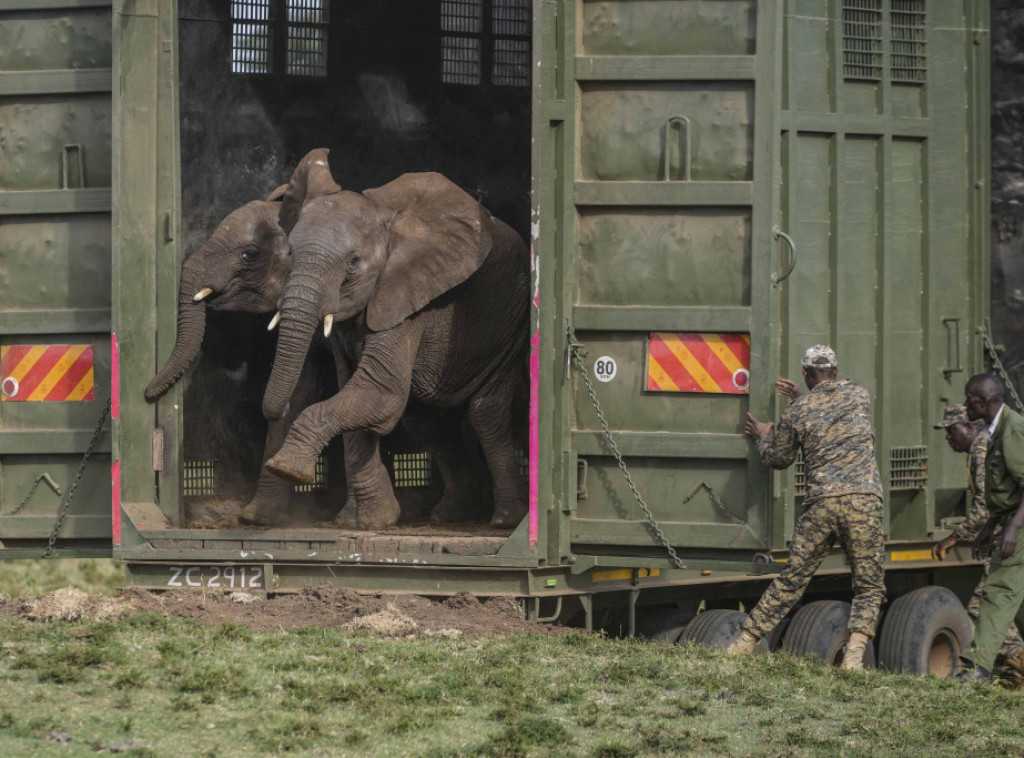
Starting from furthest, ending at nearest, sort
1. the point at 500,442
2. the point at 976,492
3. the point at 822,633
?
the point at 500,442 → the point at 976,492 → the point at 822,633

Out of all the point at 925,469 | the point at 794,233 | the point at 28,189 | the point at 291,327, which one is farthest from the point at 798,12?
the point at 28,189

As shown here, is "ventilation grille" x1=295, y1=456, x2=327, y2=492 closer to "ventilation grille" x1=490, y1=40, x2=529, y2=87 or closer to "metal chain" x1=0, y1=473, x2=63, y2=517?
"metal chain" x1=0, y1=473, x2=63, y2=517

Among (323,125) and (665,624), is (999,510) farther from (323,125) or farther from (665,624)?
(323,125)

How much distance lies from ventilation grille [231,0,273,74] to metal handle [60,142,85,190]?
73.9 inches

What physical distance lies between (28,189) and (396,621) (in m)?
3.53

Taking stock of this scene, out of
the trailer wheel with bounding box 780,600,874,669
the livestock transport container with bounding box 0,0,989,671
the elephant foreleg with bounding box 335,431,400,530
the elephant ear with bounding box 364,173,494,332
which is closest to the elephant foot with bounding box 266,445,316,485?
the livestock transport container with bounding box 0,0,989,671

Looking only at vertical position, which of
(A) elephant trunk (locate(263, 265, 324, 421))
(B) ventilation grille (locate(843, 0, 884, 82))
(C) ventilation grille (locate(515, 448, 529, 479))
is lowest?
(C) ventilation grille (locate(515, 448, 529, 479))

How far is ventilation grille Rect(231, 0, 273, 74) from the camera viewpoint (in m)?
11.8

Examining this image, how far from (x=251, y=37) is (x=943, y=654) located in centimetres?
606

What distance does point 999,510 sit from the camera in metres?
9.41

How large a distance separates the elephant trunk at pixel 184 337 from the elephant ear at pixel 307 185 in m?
0.72

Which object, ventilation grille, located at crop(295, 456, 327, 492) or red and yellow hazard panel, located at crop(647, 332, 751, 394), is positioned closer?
red and yellow hazard panel, located at crop(647, 332, 751, 394)

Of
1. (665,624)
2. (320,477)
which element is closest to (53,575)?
(320,477)

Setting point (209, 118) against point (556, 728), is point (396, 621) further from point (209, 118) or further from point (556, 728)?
point (209, 118)
